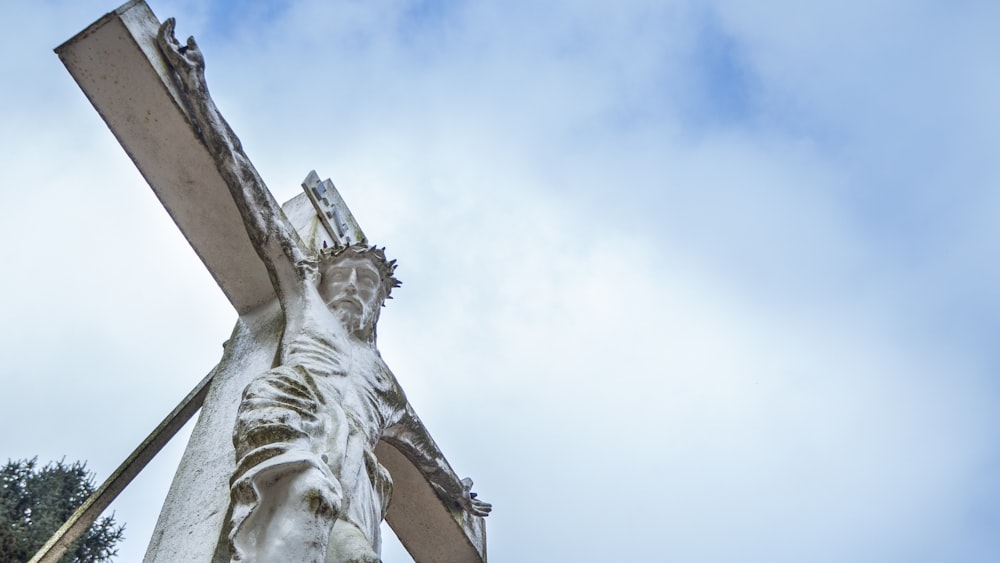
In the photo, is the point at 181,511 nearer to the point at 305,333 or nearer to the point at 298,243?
the point at 305,333

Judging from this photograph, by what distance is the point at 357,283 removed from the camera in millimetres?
4133

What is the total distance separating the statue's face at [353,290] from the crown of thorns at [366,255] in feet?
0.06

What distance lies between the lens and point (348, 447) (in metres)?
3.01

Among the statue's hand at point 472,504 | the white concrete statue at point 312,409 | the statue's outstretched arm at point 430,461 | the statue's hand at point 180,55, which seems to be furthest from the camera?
the statue's hand at point 472,504

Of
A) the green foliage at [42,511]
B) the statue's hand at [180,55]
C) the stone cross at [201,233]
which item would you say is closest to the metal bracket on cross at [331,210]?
the stone cross at [201,233]

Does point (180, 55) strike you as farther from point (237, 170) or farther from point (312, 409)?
point (312, 409)

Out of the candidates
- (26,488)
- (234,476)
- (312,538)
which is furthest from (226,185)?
(26,488)

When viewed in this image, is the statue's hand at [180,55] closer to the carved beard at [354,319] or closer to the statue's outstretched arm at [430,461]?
the carved beard at [354,319]

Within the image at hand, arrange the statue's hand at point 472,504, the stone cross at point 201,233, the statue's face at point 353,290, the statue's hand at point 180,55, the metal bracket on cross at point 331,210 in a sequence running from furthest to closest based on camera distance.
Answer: the metal bracket on cross at point 331,210 → the statue's hand at point 472,504 → the statue's hand at point 180,55 → the statue's face at point 353,290 → the stone cross at point 201,233

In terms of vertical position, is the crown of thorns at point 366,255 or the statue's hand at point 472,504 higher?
the crown of thorns at point 366,255

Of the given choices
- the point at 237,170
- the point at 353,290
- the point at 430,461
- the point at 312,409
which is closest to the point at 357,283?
the point at 353,290

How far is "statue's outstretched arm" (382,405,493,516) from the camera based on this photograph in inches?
161

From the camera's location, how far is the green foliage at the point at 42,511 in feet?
20.0

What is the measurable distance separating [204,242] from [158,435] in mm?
1023
